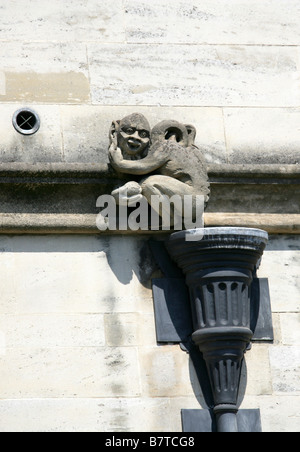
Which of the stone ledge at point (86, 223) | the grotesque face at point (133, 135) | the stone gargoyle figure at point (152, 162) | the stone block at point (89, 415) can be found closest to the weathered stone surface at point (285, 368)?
the stone block at point (89, 415)

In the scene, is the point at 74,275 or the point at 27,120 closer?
the point at 74,275

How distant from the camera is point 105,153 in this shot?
8727mm

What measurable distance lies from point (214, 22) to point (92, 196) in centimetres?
129

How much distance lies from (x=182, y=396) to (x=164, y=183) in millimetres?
1123

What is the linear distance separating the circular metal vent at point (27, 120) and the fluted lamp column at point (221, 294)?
947 millimetres

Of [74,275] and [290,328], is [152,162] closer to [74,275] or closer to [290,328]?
[74,275]

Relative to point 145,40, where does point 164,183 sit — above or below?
below

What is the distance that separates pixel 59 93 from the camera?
8.79m

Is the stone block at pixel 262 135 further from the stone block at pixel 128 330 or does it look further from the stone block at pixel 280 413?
the stone block at pixel 280 413

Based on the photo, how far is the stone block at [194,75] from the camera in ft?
29.2

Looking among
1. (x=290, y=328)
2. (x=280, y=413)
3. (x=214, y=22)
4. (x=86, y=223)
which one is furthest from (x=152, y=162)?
(x=280, y=413)

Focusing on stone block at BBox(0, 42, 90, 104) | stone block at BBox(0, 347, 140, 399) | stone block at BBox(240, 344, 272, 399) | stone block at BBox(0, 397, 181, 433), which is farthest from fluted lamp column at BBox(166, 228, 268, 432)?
stone block at BBox(0, 42, 90, 104)
